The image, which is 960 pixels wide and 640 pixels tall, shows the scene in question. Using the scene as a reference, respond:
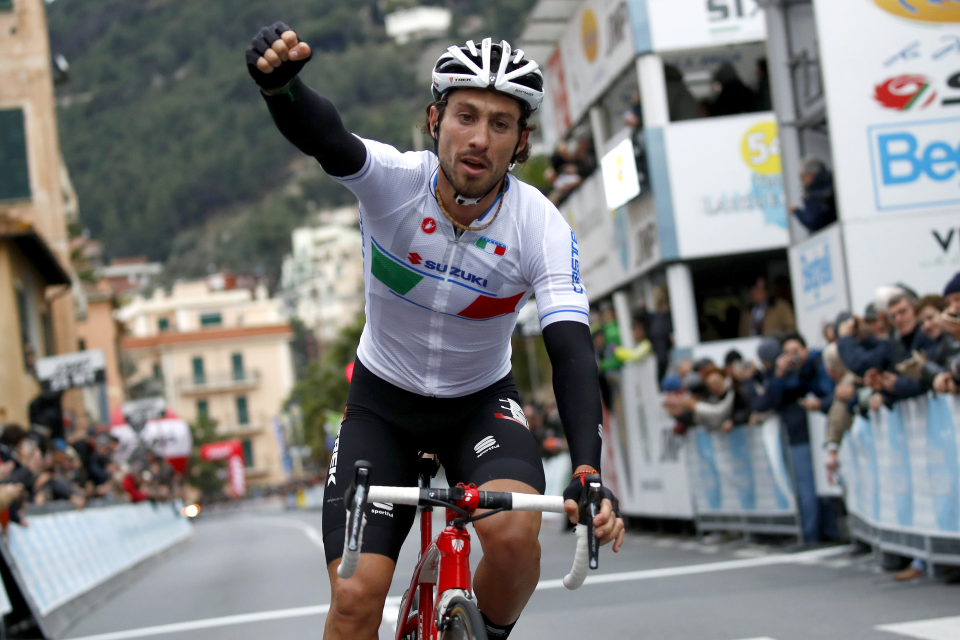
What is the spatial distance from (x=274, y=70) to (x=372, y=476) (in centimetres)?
146

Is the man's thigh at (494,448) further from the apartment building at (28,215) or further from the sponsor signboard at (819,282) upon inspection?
the apartment building at (28,215)

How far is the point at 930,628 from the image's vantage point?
6629mm

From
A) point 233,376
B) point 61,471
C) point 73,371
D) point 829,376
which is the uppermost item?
point 233,376

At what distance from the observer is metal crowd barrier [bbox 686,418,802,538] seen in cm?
1245

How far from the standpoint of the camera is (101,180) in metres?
169

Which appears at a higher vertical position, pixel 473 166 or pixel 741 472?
pixel 473 166

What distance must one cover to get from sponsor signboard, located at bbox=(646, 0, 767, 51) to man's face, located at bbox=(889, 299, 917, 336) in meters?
9.25

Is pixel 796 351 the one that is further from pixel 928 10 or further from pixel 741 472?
pixel 928 10

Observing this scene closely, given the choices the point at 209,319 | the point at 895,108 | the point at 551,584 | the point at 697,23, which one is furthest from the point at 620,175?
the point at 209,319

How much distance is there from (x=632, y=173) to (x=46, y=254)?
1649 centimetres

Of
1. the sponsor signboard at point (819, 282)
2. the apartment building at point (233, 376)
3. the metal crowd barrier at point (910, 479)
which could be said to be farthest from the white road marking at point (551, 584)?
the apartment building at point (233, 376)

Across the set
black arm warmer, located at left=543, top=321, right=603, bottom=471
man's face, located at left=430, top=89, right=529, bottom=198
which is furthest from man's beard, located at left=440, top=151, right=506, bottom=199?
black arm warmer, located at left=543, top=321, right=603, bottom=471

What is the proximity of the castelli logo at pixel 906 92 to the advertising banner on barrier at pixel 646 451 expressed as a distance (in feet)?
15.9

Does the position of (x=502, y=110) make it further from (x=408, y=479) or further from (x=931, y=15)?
(x=931, y=15)
